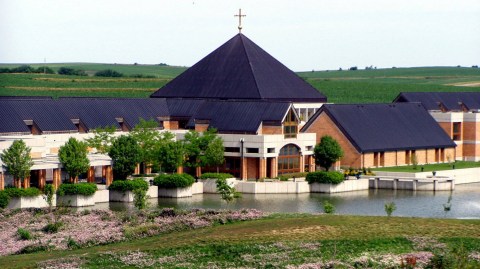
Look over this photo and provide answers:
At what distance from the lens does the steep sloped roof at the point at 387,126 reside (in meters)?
85.4

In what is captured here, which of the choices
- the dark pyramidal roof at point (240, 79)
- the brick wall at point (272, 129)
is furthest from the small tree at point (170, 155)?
the dark pyramidal roof at point (240, 79)

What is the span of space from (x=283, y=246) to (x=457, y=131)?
5529cm

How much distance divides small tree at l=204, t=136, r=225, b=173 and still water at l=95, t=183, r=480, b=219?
181 inches

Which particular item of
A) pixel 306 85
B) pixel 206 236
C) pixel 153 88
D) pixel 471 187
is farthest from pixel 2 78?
pixel 206 236

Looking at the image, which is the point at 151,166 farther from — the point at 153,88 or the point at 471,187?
the point at 153,88

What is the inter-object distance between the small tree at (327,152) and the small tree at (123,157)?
1282 cm

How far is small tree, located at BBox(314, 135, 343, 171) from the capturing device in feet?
262

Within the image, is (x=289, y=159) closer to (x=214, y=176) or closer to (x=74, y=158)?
(x=214, y=176)

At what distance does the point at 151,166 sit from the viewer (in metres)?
78.3

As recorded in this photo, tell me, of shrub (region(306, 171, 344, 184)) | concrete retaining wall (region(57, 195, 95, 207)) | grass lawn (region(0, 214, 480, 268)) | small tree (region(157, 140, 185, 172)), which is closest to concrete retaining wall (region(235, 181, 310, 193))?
shrub (region(306, 171, 344, 184))

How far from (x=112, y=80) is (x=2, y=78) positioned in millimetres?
22355

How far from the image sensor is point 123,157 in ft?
238

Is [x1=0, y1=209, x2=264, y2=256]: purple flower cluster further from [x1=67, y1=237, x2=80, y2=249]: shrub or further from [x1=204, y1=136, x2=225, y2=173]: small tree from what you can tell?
[x1=204, y1=136, x2=225, y2=173]: small tree

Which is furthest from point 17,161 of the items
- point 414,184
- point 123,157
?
point 414,184
